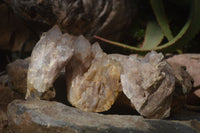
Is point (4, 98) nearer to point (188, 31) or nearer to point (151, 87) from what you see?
point (151, 87)

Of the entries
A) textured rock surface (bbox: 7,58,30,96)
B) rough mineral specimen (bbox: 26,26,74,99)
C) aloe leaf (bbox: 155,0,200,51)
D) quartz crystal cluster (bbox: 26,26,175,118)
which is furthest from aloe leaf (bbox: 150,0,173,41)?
textured rock surface (bbox: 7,58,30,96)

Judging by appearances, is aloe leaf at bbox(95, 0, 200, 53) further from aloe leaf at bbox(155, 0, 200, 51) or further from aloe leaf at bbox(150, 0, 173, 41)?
aloe leaf at bbox(150, 0, 173, 41)

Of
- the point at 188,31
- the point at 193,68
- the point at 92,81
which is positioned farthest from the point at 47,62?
the point at 188,31

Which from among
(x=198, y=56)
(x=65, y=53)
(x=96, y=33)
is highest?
(x=65, y=53)

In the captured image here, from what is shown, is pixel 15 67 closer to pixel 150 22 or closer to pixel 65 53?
pixel 65 53

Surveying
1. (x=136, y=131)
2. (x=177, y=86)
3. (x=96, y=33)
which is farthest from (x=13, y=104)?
(x=96, y=33)

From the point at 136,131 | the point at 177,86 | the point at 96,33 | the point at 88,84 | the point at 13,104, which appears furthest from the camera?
the point at 96,33
